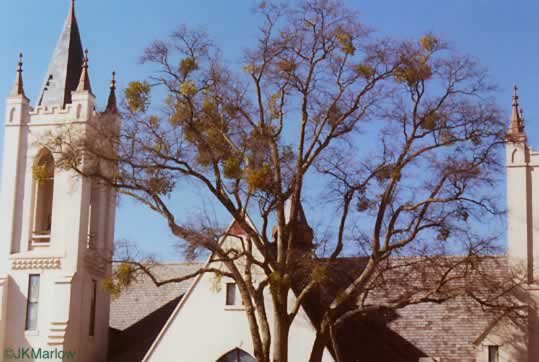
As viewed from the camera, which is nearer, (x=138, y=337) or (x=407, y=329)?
(x=407, y=329)

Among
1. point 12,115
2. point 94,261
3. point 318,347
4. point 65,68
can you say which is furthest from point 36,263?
point 318,347

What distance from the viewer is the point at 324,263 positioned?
31.8 m

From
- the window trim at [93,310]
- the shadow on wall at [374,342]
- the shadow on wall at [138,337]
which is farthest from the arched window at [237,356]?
the window trim at [93,310]

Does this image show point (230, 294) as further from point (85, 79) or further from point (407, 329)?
point (85, 79)

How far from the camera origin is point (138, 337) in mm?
42469

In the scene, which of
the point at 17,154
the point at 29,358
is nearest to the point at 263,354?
the point at 29,358

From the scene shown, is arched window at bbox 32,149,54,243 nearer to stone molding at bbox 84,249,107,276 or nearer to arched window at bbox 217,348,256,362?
stone molding at bbox 84,249,107,276

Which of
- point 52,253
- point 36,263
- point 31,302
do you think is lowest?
point 31,302

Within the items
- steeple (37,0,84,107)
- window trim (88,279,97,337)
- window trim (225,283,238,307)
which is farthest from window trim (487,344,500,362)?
steeple (37,0,84,107)

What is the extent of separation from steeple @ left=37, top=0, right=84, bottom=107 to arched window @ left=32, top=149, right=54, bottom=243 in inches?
85.6

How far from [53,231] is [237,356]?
873 cm

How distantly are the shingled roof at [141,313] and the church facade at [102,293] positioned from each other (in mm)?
58

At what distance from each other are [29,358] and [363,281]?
14.2m

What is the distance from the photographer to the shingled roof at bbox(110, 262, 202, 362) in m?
41.9
